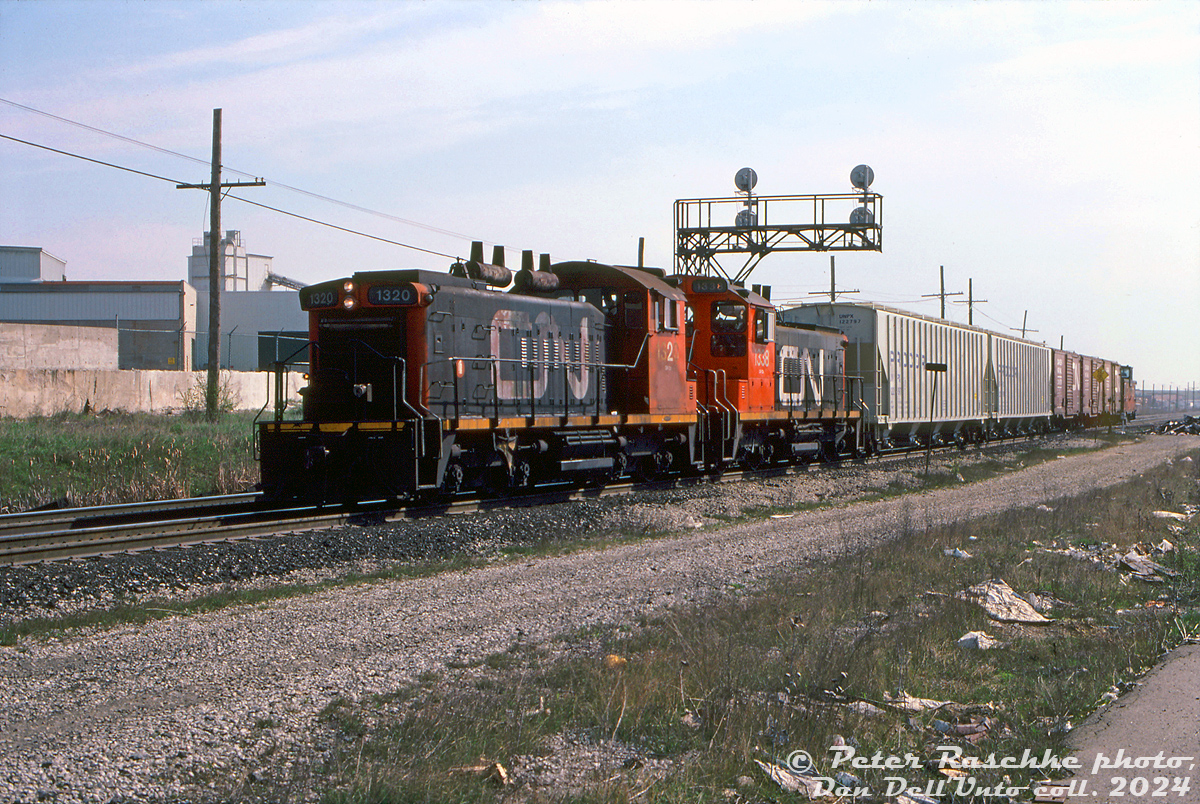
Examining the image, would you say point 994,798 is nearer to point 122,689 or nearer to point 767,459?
point 122,689

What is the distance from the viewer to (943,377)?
99.2 feet

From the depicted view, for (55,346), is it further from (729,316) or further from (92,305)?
(729,316)

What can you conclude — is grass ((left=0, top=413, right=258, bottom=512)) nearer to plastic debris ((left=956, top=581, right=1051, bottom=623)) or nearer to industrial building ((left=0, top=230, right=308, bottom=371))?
industrial building ((left=0, top=230, right=308, bottom=371))

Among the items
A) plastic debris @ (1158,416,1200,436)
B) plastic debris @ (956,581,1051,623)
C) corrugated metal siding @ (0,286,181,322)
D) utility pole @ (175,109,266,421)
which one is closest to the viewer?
plastic debris @ (956,581,1051,623)

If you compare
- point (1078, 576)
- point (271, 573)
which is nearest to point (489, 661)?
point (271, 573)

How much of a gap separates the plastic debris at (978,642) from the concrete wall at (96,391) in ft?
69.2

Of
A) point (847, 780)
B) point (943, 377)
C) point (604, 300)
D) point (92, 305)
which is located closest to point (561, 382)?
point (604, 300)

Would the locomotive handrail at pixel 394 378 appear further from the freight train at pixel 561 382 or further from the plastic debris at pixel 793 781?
the plastic debris at pixel 793 781

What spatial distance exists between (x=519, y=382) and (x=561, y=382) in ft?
3.41

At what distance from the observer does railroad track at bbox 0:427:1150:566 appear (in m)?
10.1

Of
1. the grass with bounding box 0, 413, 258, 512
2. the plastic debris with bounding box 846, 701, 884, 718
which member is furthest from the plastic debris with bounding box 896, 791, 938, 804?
the grass with bounding box 0, 413, 258, 512

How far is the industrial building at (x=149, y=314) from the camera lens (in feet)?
127

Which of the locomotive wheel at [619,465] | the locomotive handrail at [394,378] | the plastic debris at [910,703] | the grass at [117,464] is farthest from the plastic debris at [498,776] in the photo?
the grass at [117,464]

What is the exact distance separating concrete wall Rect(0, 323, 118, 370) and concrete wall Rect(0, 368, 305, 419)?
3.89 m
